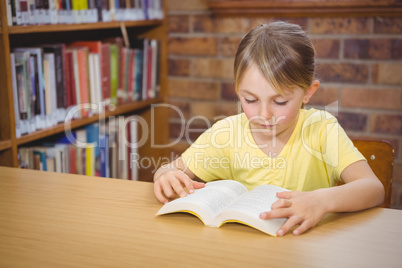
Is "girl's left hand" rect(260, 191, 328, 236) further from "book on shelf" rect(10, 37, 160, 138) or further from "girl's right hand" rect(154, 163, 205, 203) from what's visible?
"book on shelf" rect(10, 37, 160, 138)

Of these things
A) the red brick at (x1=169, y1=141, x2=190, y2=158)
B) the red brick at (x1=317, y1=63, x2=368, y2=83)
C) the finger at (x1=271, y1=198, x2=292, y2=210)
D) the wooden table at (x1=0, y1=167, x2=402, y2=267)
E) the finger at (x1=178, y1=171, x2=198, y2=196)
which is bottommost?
the red brick at (x1=169, y1=141, x2=190, y2=158)

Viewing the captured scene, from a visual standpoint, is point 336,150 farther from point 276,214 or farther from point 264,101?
point 276,214

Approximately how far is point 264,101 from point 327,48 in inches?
46.7

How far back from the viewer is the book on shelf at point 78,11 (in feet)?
5.16

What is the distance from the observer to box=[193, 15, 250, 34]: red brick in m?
2.32

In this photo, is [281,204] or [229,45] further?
[229,45]

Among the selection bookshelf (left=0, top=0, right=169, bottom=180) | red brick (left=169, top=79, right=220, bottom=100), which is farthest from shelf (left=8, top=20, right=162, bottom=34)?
red brick (left=169, top=79, right=220, bottom=100)

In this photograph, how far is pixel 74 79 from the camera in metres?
1.92

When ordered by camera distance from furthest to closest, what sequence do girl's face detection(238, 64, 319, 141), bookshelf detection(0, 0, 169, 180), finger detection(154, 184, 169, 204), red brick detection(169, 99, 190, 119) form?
red brick detection(169, 99, 190, 119), bookshelf detection(0, 0, 169, 180), girl's face detection(238, 64, 319, 141), finger detection(154, 184, 169, 204)

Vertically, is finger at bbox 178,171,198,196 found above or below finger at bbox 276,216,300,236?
above

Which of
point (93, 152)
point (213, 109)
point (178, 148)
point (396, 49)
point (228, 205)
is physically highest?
point (396, 49)

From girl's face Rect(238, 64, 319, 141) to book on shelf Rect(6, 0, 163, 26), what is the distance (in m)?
0.88

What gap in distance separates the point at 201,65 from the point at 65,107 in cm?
86

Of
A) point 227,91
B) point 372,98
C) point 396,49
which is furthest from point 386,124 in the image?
point 227,91
